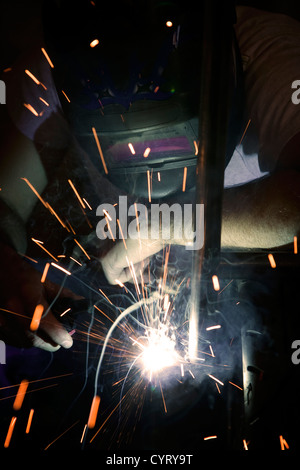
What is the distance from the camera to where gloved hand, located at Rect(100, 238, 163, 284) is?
118 cm

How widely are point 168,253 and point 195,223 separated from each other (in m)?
0.64

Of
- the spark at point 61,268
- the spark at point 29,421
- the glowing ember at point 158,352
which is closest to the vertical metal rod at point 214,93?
the glowing ember at point 158,352

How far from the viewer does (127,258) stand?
1220mm

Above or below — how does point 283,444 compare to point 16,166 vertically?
below

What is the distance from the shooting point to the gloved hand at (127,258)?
1.18m

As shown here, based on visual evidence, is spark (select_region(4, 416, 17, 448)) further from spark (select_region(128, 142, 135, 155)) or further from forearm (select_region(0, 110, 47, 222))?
spark (select_region(128, 142, 135, 155))

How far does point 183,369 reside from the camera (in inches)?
41.9

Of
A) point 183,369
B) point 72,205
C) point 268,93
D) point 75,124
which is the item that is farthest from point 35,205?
point 268,93

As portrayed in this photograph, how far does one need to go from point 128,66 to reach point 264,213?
0.55 metres

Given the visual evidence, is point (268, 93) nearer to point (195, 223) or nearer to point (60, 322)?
point (195, 223)

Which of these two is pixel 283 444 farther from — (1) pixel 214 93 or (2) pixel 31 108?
(2) pixel 31 108

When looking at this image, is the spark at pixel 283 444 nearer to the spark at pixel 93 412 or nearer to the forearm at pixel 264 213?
the forearm at pixel 264 213

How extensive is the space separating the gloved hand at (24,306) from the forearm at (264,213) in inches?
23.9

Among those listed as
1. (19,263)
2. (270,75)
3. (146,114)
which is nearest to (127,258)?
(19,263)
